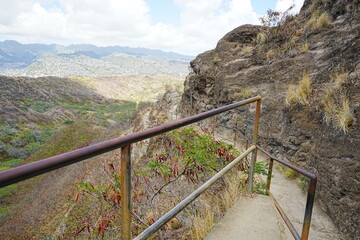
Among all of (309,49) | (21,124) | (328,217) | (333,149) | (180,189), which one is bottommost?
(21,124)

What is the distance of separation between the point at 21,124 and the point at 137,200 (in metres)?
30.5

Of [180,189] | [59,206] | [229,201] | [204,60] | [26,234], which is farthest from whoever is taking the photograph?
[204,60]

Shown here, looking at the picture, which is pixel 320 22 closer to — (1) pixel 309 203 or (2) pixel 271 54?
Answer: (2) pixel 271 54

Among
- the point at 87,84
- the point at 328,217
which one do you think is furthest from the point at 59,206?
the point at 87,84

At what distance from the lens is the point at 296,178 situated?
4.59 m

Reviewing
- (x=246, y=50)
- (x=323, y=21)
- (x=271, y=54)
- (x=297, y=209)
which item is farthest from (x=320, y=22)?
(x=297, y=209)

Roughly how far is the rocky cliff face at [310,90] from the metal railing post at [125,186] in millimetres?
2710

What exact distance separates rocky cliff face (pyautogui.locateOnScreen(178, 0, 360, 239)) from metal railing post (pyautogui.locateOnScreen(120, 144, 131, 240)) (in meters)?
2.71

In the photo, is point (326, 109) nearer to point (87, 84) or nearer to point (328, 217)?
point (328, 217)

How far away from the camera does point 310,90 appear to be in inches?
186

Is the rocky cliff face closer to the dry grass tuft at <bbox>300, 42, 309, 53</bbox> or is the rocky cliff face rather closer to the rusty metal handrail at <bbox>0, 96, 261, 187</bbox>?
the dry grass tuft at <bbox>300, 42, 309, 53</bbox>

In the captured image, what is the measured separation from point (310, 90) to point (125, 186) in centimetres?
478

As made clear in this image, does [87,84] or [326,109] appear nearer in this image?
[326,109]

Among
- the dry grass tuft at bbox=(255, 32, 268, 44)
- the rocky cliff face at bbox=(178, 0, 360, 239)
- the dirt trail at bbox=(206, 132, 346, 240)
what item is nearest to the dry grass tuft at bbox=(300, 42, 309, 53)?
the rocky cliff face at bbox=(178, 0, 360, 239)
